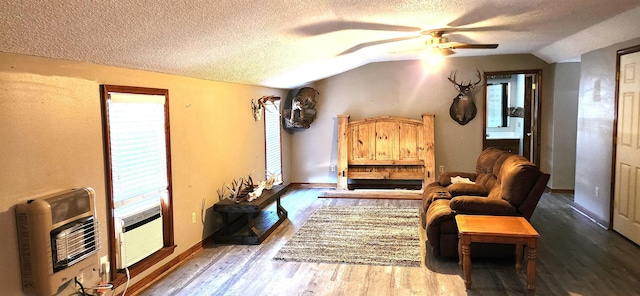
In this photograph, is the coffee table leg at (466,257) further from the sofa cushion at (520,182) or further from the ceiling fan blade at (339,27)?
the ceiling fan blade at (339,27)

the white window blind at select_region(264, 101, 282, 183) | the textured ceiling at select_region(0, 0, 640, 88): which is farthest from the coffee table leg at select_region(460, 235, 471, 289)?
the white window blind at select_region(264, 101, 282, 183)

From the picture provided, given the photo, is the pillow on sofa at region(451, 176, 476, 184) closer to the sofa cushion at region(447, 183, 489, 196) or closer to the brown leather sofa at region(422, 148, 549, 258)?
the sofa cushion at region(447, 183, 489, 196)

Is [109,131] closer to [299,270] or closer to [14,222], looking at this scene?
[14,222]

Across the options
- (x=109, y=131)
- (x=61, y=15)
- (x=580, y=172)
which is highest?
(x=61, y=15)

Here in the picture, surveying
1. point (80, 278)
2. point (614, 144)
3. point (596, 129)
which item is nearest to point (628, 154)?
point (614, 144)

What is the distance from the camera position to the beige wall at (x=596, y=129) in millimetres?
4879

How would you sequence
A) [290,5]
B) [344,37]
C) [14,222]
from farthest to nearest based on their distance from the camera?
1. [344,37]
2. [290,5]
3. [14,222]

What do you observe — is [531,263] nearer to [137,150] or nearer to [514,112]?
[137,150]

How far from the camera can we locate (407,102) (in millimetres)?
7492

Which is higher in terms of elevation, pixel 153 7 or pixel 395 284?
pixel 153 7

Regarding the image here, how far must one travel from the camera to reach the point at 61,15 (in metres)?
2.05

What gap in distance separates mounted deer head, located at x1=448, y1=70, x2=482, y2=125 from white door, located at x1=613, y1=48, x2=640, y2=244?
2648 mm

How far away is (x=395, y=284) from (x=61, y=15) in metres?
2.88

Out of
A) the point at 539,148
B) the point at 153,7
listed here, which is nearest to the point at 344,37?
the point at 153,7
